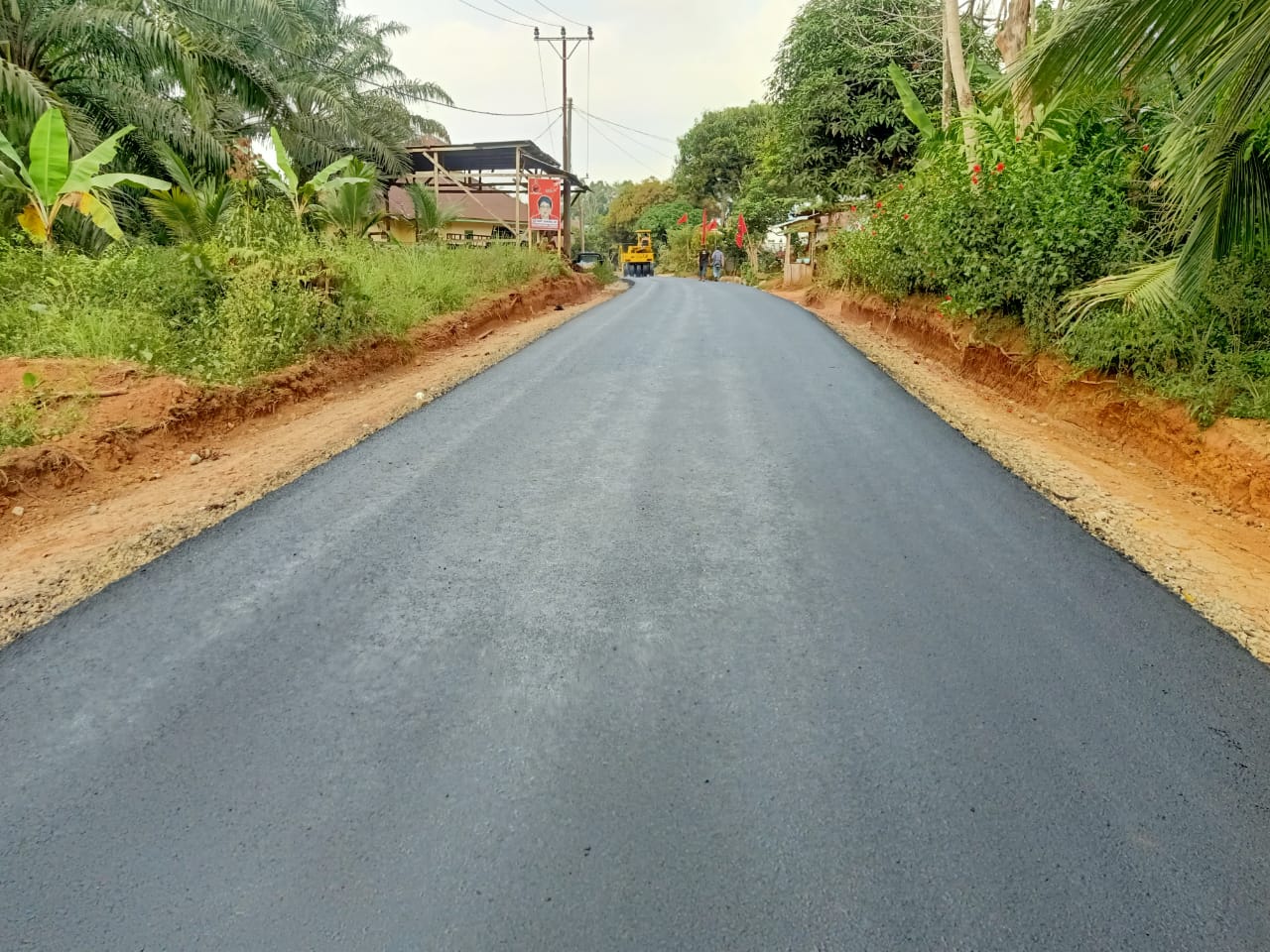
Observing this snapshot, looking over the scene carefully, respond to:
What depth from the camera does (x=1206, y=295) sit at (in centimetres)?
540

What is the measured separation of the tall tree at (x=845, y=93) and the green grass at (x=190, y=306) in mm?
17004

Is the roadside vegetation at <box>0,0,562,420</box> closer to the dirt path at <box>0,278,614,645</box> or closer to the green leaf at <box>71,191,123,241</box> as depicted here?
the green leaf at <box>71,191,123,241</box>

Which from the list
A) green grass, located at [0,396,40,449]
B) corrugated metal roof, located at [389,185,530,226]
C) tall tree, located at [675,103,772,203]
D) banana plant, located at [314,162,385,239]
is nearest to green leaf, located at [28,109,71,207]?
green grass, located at [0,396,40,449]

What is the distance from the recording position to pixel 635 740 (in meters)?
2.35

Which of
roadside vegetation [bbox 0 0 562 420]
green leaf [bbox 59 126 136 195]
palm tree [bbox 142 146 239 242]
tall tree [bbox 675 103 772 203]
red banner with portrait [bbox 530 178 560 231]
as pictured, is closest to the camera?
roadside vegetation [bbox 0 0 562 420]

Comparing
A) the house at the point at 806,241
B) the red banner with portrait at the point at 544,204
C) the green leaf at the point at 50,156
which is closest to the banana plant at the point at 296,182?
the green leaf at the point at 50,156

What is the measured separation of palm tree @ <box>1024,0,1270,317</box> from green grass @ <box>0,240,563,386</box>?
7059mm

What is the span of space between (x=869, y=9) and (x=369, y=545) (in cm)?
2276

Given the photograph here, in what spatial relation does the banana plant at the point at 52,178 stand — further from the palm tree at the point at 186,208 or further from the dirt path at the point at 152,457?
the dirt path at the point at 152,457

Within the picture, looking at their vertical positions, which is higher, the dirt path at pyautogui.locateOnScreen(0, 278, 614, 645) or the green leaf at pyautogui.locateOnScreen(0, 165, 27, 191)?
the green leaf at pyautogui.locateOnScreen(0, 165, 27, 191)

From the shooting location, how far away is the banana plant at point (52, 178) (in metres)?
7.36

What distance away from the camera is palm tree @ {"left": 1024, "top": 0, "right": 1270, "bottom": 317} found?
350cm

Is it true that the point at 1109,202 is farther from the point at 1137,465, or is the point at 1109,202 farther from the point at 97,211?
the point at 97,211

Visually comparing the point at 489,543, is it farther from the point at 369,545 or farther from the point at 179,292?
the point at 179,292
